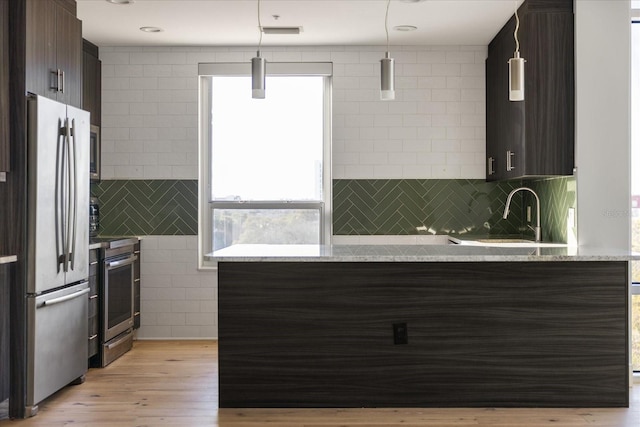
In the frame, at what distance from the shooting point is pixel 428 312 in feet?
13.3

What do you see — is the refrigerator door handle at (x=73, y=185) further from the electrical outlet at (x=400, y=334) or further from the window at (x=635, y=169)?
the window at (x=635, y=169)

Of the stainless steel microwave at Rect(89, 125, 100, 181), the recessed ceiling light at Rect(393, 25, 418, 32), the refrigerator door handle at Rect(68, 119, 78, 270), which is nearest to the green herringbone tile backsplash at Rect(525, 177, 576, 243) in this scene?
the recessed ceiling light at Rect(393, 25, 418, 32)

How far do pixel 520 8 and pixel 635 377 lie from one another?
2654mm

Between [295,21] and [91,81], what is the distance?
1.88 m

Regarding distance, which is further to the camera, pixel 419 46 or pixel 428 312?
pixel 419 46

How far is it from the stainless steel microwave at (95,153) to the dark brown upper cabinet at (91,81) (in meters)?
0.08

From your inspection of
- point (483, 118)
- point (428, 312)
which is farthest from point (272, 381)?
point (483, 118)

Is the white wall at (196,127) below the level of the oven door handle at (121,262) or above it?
above

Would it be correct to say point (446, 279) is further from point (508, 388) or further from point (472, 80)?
point (472, 80)

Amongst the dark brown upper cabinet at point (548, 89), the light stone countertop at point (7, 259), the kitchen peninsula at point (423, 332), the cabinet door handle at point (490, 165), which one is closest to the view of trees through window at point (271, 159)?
the cabinet door handle at point (490, 165)

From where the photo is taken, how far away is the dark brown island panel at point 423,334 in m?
4.04

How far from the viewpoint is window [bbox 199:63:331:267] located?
6.45 meters

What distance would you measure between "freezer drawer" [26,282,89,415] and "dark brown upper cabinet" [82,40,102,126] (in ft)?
6.36

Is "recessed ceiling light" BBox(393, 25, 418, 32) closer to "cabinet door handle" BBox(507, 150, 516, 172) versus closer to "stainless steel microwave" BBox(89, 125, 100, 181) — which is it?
"cabinet door handle" BBox(507, 150, 516, 172)
